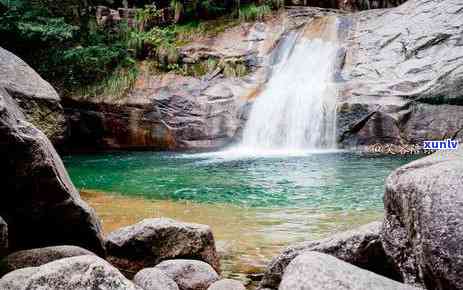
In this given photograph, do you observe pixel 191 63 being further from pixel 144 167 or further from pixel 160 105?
pixel 144 167

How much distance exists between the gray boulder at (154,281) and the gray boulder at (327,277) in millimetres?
1381

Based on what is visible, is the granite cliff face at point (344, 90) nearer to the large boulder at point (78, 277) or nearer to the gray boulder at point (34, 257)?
the gray boulder at point (34, 257)

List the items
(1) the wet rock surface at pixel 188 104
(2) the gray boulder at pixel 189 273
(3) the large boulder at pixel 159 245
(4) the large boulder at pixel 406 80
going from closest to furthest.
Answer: (2) the gray boulder at pixel 189 273 → (3) the large boulder at pixel 159 245 → (4) the large boulder at pixel 406 80 → (1) the wet rock surface at pixel 188 104

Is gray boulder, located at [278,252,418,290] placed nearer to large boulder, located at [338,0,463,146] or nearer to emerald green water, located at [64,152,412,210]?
emerald green water, located at [64,152,412,210]

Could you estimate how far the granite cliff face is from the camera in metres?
13.7

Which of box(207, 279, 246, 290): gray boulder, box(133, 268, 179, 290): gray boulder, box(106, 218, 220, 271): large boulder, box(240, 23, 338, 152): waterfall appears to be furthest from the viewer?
box(240, 23, 338, 152): waterfall

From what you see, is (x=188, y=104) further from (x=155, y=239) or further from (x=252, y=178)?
(x=155, y=239)

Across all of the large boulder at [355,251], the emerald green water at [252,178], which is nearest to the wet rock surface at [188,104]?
the emerald green water at [252,178]

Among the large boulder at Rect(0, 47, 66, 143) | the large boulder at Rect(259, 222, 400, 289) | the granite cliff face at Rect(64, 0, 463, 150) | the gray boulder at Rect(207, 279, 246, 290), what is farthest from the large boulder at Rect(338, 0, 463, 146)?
the gray boulder at Rect(207, 279, 246, 290)

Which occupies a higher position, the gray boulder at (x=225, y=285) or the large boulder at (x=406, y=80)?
the large boulder at (x=406, y=80)

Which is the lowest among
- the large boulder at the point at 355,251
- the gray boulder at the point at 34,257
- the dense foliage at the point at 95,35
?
the gray boulder at the point at 34,257

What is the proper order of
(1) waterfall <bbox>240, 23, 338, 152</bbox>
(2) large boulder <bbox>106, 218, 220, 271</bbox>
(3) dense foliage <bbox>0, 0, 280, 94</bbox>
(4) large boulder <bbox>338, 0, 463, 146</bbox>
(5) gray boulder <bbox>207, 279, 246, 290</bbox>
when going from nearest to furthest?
(5) gray boulder <bbox>207, 279, 246, 290</bbox>
(2) large boulder <bbox>106, 218, 220, 271</bbox>
(4) large boulder <bbox>338, 0, 463, 146</bbox>
(1) waterfall <bbox>240, 23, 338, 152</bbox>
(3) dense foliage <bbox>0, 0, 280, 94</bbox>

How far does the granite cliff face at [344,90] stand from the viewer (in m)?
13.7

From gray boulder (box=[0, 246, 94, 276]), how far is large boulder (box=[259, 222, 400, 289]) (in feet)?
5.00
